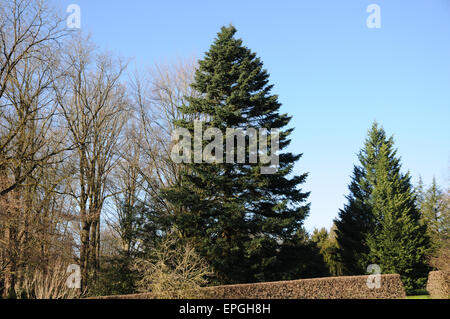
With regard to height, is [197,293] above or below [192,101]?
below

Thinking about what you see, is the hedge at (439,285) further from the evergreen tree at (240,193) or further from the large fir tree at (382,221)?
the large fir tree at (382,221)

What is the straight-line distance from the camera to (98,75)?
77.7 feet

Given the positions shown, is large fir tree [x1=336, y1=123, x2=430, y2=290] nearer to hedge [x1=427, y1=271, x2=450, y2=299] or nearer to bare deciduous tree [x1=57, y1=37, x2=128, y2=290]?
hedge [x1=427, y1=271, x2=450, y2=299]

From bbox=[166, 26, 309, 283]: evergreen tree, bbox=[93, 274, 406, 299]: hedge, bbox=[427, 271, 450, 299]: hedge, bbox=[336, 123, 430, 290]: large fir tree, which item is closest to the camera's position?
bbox=[93, 274, 406, 299]: hedge

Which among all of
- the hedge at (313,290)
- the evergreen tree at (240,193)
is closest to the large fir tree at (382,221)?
the hedge at (313,290)

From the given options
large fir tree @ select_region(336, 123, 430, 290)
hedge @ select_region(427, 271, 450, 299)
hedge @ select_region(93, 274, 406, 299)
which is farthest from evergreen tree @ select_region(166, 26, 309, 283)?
large fir tree @ select_region(336, 123, 430, 290)

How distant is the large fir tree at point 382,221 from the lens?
2456 centimetres

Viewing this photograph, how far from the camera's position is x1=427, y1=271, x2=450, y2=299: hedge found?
1584 centimetres

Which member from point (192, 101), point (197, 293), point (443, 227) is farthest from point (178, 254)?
point (443, 227)

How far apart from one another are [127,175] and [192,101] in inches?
262

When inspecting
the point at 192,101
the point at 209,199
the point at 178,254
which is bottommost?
the point at 178,254

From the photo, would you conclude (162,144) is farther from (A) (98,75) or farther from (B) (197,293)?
(B) (197,293)

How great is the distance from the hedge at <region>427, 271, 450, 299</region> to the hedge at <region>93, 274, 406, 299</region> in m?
2.34

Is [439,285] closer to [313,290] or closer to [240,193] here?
[313,290]
